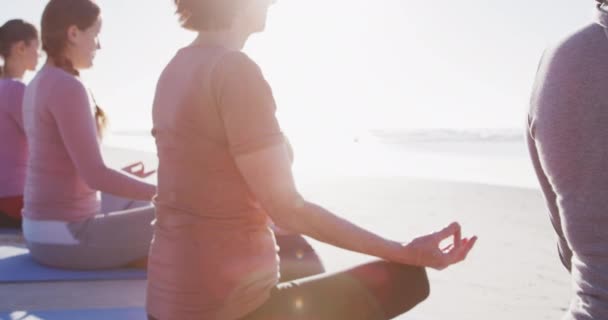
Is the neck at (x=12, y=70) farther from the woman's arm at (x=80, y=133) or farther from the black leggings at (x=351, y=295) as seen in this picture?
the black leggings at (x=351, y=295)

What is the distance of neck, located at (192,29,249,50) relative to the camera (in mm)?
1702

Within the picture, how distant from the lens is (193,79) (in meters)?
1.60

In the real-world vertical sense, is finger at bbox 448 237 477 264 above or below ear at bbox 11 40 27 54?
below

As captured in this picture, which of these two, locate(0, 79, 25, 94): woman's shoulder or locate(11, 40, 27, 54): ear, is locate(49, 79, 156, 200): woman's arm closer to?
locate(0, 79, 25, 94): woman's shoulder

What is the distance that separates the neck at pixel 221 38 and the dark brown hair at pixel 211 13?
1cm

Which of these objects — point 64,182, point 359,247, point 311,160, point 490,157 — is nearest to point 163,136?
point 359,247

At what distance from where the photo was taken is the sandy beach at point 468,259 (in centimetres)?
296

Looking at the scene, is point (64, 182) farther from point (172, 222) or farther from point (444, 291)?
point (444, 291)

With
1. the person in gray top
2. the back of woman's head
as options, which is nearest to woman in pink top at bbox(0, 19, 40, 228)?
the back of woman's head

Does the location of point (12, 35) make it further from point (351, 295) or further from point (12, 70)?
point (351, 295)

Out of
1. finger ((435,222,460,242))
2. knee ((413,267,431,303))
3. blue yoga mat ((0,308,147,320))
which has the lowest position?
blue yoga mat ((0,308,147,320))

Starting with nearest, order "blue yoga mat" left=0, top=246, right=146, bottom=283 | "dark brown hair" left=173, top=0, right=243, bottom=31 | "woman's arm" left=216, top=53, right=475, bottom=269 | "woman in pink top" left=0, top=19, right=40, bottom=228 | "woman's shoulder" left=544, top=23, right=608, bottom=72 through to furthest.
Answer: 1. "woman's shoulder" left=544, top=23, right=608, bottom=72
2. "woman's arm" left=216, top=53, right=475, bottom=269
3. "dark brown hair" left=173, top=0, right=243, bottom=31
4. "blue yoga mat" left=0, top=246, right=146, bottom=283
5. "woman in pink top" left=0, top=19, right=40, bottom=228

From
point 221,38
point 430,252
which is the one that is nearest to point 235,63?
point 221,38

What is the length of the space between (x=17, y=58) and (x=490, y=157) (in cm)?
1746
